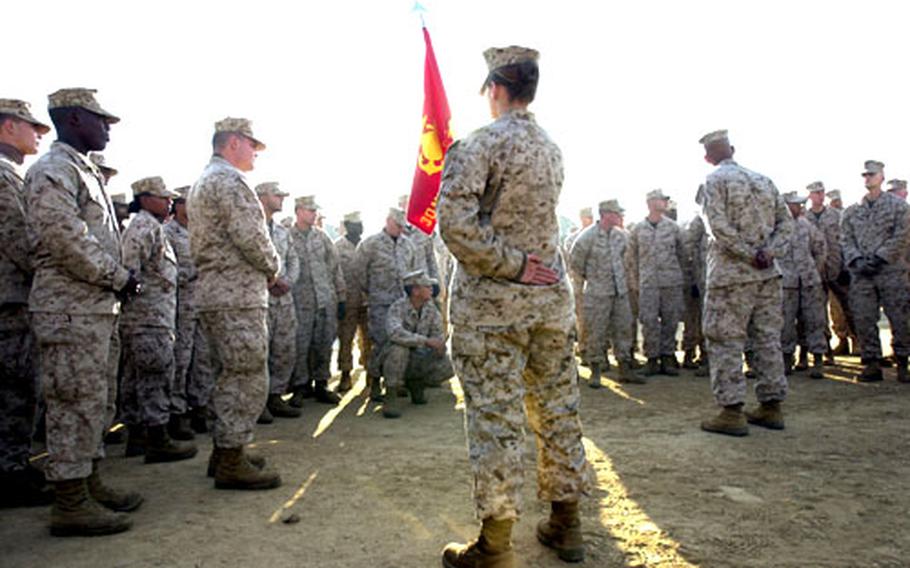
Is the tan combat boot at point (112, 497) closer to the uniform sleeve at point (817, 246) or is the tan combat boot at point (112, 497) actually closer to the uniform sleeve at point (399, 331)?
the uniform sleeve at point (399, 331)

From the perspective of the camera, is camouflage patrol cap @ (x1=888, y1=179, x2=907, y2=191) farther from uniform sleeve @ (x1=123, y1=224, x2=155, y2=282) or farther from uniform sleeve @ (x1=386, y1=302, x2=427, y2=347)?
uniform sleeve @ (x1=123, y1=224, x2=155, y2=282)

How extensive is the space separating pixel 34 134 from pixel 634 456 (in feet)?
16.8

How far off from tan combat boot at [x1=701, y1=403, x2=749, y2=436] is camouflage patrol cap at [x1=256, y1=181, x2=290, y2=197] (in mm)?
5240

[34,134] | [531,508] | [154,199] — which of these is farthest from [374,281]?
[531,508]

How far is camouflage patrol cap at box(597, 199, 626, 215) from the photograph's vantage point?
27.6 ft

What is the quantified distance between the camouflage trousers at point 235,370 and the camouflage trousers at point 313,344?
3.22 meters

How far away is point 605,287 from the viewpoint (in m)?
8.27

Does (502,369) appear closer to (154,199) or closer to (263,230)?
(263,230)

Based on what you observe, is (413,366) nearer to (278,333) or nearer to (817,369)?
(278,333)

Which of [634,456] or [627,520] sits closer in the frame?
[627,520]

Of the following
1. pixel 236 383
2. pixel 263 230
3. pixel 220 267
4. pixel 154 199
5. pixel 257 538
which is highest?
pixel 154 199

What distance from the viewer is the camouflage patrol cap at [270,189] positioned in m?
6.76

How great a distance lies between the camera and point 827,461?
170 inches

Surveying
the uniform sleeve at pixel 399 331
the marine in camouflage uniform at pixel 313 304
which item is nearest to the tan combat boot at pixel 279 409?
the marine in camouflage uniform at pixel 313 304
